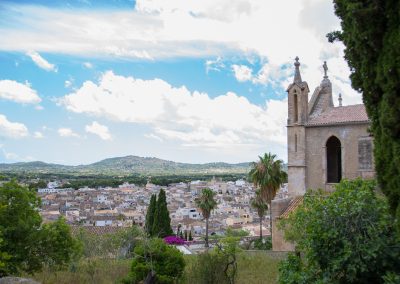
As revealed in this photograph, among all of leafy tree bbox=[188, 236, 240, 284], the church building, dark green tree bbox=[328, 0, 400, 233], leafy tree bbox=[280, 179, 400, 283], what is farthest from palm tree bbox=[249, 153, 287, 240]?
dark green tree bbox=[328, 0, 400, 233]

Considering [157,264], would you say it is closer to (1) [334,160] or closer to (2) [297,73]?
(1) [334,160]

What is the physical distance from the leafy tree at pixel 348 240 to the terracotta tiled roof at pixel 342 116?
34.9ft

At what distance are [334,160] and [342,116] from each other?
2306 mm

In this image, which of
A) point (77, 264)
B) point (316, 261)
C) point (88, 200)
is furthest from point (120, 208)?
point (316, 261)

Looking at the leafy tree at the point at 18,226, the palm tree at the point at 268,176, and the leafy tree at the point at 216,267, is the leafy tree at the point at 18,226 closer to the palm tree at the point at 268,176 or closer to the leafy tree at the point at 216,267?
the leafy tree at the point at 216,267

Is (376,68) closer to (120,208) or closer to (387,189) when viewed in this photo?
(387,189)

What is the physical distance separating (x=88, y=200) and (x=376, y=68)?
121m

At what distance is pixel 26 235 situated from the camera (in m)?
14.3

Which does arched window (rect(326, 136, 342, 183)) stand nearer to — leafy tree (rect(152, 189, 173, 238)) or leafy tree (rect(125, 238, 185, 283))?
leafy tree (rect(125, 238, 185, 283))

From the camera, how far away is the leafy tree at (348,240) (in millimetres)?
9117

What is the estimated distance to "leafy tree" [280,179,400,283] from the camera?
9.12 metres

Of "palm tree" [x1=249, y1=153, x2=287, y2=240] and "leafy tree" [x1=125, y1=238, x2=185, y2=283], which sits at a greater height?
"palm tree" [x1=249, y1=153, x2=287, y2=240]

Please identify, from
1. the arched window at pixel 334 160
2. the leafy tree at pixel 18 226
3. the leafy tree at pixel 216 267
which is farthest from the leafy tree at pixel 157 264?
the arched window at pixel 334 160

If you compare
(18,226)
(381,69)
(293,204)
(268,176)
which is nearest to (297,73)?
→ (293,204)
